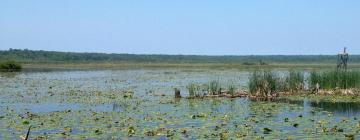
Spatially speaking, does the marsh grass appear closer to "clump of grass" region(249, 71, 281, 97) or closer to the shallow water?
"clump of grass" region(249, 71, 281, 97)

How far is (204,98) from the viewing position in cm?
2747

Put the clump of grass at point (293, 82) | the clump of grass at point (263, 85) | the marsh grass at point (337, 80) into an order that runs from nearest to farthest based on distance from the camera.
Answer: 1. the clump of grass at point (263, 85)
2. the marsh grass at point (337, 80)
3. the clump of grass at point (293, 82)

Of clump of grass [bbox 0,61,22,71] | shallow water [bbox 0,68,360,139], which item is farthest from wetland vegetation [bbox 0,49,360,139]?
clump of grass [bbox 0,61,22,71]

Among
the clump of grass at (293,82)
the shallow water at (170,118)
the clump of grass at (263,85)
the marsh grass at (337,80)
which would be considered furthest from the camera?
the clump of grass at (293,82)

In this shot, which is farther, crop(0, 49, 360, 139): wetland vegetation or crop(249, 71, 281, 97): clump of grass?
crop(249, 71, 281, 97): clump of grass

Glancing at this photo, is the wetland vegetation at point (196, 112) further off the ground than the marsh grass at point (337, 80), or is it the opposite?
the marsh grass at point (337, 80)

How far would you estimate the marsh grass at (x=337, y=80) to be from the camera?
27.8 meters

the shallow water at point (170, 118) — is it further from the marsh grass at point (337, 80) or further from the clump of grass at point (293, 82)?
the clump of grass at point (293, 82)

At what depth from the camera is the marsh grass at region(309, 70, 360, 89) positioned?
91.4 feet

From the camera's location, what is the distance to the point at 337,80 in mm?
28344

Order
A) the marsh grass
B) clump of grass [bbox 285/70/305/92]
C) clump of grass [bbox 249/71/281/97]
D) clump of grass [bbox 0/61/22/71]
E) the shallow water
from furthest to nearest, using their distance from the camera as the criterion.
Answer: clump of grass [bbox 0/61/22/71], clump of grass [bbox 285/70/305/92], the marsh grass, clump of grass [bbox 249/71/281/97], the shallow water

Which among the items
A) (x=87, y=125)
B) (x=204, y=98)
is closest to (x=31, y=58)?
(x=204, y=98)

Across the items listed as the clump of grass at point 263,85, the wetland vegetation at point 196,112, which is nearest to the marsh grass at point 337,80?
the wetland vegetation at point 196,112

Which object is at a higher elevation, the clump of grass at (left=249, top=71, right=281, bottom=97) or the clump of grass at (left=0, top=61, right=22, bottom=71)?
the clump of grass at (left=249, top=71, right=281, bottom=97)
